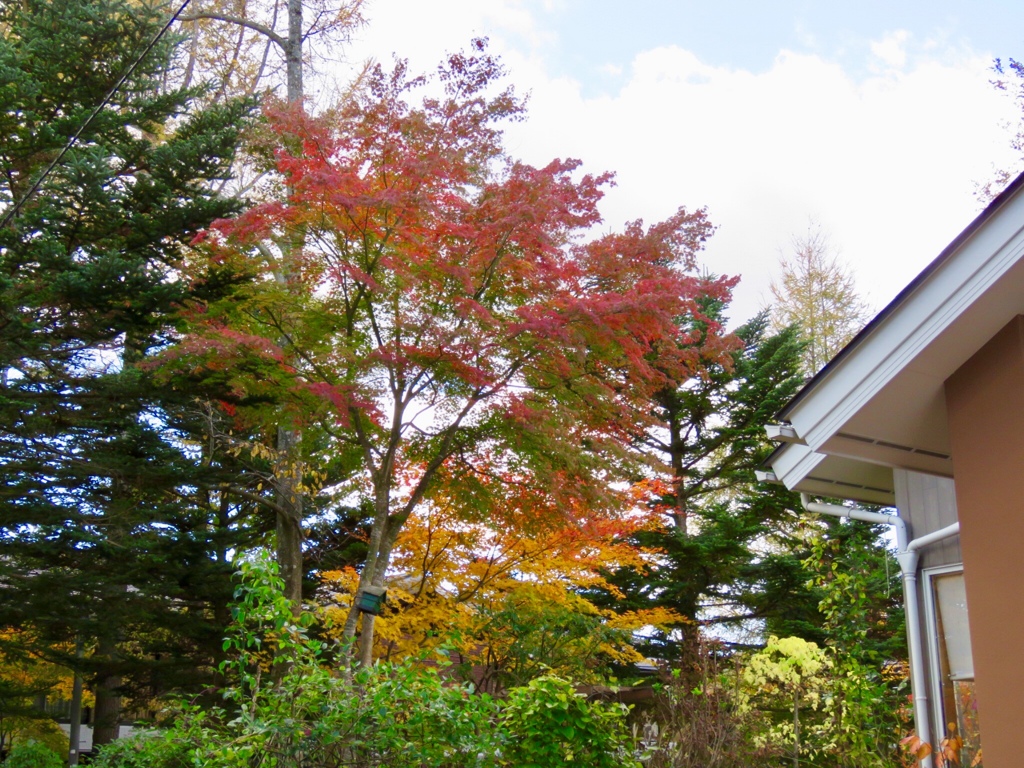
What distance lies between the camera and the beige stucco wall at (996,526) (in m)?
3.52

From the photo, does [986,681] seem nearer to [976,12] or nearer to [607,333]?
[607,333]

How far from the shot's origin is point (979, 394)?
153 inches

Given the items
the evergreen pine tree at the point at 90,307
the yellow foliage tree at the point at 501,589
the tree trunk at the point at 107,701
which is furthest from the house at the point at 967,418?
the tree trunk at the point at 107,701

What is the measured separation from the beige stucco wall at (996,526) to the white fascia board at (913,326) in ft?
0.89

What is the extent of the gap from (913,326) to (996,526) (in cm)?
92

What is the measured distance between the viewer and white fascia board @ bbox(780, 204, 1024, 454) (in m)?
3.60

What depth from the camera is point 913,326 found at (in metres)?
3.94

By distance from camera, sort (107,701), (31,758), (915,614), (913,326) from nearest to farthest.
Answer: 1. (913,326)
2. (915,614)
3. (31,758)
4. (107,701)

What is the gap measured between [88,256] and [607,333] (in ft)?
25.2

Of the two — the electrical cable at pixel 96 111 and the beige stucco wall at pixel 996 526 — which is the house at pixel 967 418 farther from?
the electrical cable at pixel 96 111

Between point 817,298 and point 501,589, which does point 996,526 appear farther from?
point 817,298

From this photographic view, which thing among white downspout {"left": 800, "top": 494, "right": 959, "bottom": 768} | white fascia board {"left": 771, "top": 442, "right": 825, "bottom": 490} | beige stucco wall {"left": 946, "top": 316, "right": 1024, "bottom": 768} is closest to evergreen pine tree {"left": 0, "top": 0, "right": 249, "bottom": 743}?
white fascia board {"left": 771, "top": 442, "right": 825, "bottom": 490}

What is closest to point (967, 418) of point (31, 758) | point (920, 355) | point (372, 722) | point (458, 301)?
point (920, 355)

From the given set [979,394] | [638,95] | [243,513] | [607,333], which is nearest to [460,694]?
[979,394]
